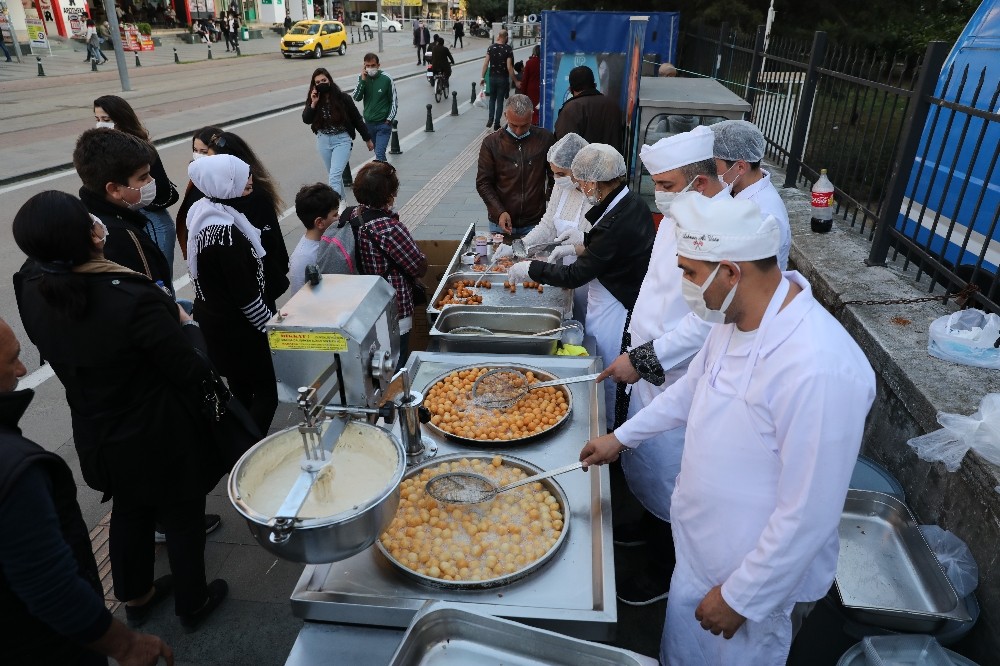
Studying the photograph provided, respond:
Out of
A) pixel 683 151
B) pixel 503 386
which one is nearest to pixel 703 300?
pixel 503 386

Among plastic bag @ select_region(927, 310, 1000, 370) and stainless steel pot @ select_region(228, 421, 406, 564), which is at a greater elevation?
stainless steel pot @ select_region(228, 421, 406, 564)

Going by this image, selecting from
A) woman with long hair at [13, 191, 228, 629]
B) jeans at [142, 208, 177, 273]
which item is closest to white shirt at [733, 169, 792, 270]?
woman with long hair at [13, 191, 228, 629]

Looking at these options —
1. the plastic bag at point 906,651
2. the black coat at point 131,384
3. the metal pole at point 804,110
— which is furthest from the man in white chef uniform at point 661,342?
the metal pole at point 804,110

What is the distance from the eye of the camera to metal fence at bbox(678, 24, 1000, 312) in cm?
374

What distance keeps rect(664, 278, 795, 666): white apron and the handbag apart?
195cm

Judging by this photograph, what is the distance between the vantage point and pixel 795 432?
5.75ft

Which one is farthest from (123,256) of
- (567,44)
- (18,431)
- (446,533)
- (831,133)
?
(567,44)

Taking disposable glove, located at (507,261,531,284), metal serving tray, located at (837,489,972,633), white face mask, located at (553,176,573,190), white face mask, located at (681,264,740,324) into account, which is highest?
white face mask, located at (681,264,740,324)

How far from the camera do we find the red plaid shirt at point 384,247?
3842 millimetres

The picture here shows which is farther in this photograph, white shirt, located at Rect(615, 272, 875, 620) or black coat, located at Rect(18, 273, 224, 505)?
black coat, located at Rect(18, 273, 224, 505)

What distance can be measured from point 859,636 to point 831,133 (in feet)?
14.7

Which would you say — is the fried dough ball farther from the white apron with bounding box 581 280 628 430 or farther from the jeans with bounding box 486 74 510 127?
the jeans with bounding box 486 74 510 127

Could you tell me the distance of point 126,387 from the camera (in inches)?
99.3

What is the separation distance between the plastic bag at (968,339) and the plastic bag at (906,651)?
1541 millimetres
